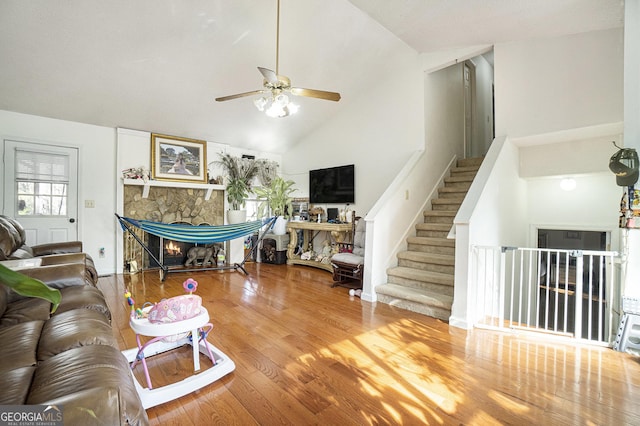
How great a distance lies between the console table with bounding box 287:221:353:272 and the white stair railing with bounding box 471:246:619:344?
2288 millimetres

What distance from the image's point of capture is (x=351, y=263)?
4027 mm

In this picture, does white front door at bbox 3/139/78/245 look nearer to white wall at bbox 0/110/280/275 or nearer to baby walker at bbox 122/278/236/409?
white wall at bbox 0/110/280/275

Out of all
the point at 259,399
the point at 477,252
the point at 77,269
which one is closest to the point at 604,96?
the point at 477,252

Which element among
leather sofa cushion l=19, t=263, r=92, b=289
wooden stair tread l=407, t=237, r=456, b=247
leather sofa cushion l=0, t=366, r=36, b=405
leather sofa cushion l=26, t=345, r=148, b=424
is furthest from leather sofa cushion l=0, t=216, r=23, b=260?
wooden stair tread l=407, t=237, r=456, b=247

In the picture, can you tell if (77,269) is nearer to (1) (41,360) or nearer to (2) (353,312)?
(1) (41,360)

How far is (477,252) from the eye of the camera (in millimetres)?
2904

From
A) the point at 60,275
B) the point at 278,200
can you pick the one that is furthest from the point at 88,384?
the point at 278,200

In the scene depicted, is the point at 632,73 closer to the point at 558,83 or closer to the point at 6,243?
the point at 558,83

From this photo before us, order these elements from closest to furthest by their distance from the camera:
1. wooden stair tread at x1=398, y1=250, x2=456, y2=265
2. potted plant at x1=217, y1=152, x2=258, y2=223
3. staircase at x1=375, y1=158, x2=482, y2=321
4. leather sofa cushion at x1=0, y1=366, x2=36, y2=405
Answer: leather sofa cushion at x1=0, y1=366, x2=36, y2=405 < staircase at x1=375, y1=158, x2=482, y2=321 < wooden stair tread at x1=398, y1=250, x2=456, y2=265 < potted plant at x1=217, y1=152, x2=258, y2=223

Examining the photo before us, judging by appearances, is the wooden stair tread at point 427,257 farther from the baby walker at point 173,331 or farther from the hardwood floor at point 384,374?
the baby walker at point 173,331

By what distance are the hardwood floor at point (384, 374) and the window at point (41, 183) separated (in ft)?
8.54

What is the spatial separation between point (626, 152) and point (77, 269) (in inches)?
175

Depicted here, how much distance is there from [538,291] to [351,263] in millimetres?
2089

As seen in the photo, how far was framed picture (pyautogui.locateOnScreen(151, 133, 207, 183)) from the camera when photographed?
507 cm
